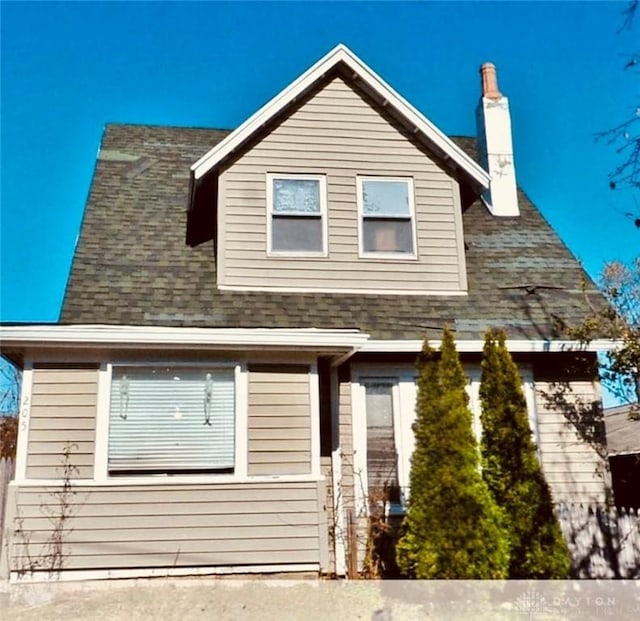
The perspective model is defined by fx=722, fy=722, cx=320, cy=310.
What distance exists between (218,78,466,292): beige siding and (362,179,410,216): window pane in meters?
0.15

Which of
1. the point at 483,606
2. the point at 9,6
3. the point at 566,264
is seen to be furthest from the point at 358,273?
the point at 9,6

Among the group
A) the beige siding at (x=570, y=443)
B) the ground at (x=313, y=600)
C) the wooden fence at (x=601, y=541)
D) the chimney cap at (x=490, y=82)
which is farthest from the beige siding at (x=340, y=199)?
the ground at (x=313, y=600)

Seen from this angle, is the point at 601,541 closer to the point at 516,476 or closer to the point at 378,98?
the point at 516,476

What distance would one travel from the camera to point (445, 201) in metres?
10.0

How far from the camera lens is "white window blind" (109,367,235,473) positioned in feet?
25.3

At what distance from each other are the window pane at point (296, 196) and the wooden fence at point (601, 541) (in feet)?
16.0

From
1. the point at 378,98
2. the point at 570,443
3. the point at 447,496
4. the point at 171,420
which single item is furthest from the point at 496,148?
the point at 171,420

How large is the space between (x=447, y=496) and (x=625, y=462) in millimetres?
9525

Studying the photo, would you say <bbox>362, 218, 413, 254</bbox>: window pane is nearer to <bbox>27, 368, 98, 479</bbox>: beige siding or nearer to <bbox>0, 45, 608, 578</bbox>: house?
<bbox>0, 45, 608, 578</bbox>: house

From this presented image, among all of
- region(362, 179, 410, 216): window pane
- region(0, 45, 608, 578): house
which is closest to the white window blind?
region(0, 45, 608, 578): house

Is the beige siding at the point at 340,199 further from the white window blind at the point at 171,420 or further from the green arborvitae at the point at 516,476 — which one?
the green arborvitae at the point at 516,476

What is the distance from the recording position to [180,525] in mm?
7520

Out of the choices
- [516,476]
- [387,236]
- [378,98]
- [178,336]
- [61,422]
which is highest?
[378,98]

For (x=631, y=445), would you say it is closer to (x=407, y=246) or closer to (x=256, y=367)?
(x=407, y=246)
